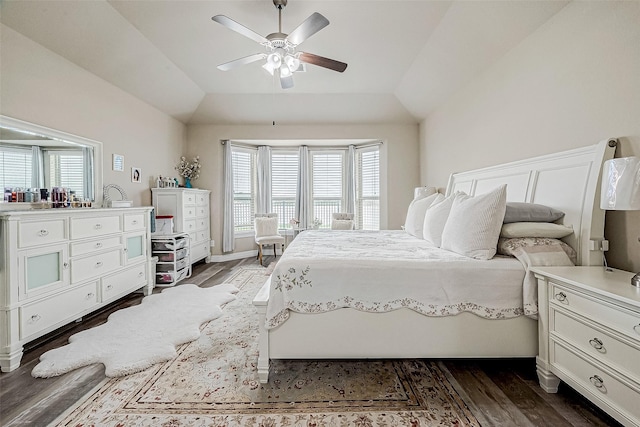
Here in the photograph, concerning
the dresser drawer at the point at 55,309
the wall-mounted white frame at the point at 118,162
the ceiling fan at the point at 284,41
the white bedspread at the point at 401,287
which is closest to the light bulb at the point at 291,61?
the ceiling fan at the point at 284,41

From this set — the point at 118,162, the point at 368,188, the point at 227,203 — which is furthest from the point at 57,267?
the point at 368,188

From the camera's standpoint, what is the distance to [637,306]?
1.19 meters

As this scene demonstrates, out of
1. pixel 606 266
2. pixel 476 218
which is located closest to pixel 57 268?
pixel 476 218

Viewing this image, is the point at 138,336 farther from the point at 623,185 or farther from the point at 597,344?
the point at 623,185

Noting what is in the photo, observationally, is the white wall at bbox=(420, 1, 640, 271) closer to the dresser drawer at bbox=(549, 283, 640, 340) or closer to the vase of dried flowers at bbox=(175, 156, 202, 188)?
the dresser drawer at bbox=(549, 283, 640, 340)

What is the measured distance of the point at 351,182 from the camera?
607 cm

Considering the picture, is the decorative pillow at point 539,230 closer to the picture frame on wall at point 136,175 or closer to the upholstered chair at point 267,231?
the upholstered chair at point 267,231

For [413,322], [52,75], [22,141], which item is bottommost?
[413,322]

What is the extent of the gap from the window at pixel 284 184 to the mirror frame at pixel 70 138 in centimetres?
331

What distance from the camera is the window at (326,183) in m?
6.25

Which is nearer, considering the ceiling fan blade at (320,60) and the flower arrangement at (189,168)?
the ceiling fan blade at (320,60)

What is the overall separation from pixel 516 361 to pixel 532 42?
2.71 m

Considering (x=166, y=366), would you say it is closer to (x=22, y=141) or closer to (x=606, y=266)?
(x=22, y=141)

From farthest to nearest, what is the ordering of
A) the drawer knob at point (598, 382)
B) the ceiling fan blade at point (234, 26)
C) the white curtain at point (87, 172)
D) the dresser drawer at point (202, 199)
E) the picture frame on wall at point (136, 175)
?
the dresser drawer at point (202, 199) < the picture frame on wall at point (136, 175) < the white curtain at point (87, 172) < the ceiling fan blade at point (234, 26) < the drawer knob at point (598, 382)
